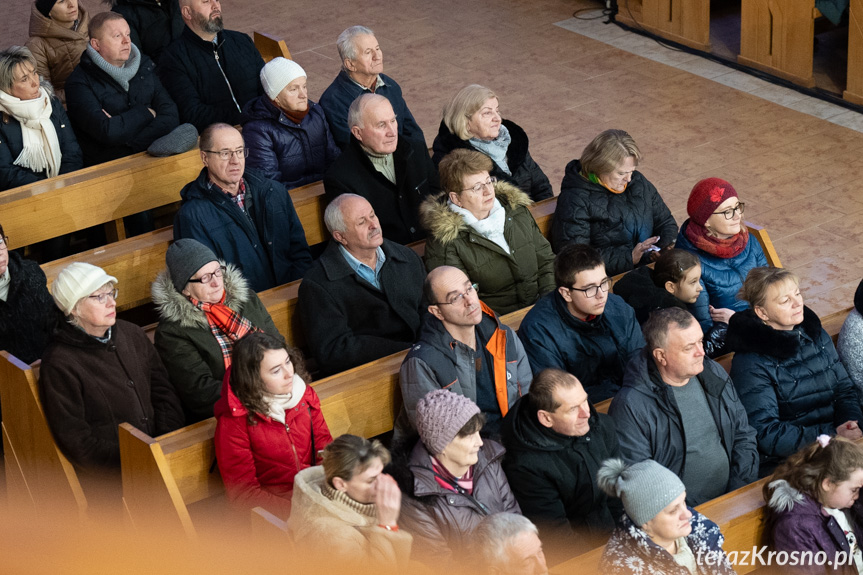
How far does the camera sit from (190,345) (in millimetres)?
3283

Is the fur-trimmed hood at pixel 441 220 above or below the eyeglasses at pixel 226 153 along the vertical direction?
below

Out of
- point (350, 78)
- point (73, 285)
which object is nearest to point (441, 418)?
point (73, 285)

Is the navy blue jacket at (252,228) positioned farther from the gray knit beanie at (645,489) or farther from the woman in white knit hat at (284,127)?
the gray knit beanie at (645,489)

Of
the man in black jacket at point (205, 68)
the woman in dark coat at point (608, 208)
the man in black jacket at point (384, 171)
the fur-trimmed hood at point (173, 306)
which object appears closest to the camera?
the fur-trimmed hood at point (173, 306)

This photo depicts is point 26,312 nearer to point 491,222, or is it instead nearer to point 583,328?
point 491,222

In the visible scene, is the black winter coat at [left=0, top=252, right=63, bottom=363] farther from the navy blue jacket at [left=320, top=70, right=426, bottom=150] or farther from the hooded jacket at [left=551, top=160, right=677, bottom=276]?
the hooded jacket at [left=551, top=160, right=677, bottom=276]

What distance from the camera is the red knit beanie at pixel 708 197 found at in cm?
384

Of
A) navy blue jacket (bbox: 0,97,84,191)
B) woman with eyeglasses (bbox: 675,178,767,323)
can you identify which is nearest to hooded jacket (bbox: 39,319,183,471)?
navy blue jacket (bbox: 0,97,84,191)

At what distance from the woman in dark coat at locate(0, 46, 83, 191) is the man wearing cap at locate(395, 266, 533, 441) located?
2.18m

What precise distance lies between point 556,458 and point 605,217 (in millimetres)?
1548

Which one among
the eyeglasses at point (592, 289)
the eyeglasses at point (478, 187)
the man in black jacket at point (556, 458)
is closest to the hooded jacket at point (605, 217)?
the eyeglasses at point (478, 187)

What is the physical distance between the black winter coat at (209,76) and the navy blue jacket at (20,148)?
2.16 feet

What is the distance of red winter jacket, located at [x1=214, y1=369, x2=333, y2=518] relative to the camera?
Result: 2.88 metres

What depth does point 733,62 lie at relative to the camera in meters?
7.12
